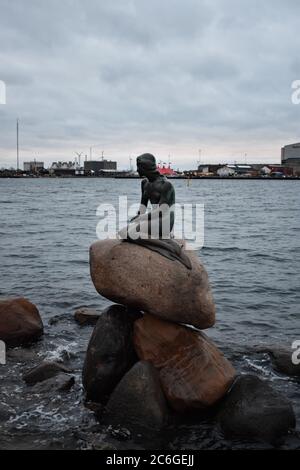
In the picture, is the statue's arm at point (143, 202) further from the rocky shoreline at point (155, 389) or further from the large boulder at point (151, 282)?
the rocky shoreline at point (155, 389)

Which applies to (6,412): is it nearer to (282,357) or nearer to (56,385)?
(56,385)

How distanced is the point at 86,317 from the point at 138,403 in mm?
6069

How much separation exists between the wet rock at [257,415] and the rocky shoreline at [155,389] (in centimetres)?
2

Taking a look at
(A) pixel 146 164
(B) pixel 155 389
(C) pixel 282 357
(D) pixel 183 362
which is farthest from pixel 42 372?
(C) pixel 282 357

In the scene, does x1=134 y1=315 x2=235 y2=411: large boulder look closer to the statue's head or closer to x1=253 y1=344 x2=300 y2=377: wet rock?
x1=253 y1=344 x2=300 y2=377: wet rock

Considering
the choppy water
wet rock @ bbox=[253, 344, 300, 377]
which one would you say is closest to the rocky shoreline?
the choppy water

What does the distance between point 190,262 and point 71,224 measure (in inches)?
1401

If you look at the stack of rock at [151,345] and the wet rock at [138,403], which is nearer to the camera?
the wet rock at [138,403]

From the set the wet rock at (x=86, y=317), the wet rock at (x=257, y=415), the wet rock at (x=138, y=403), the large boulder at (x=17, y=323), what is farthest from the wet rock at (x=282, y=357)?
the large boulder at (x=17, y=323)

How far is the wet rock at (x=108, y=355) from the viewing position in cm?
1053

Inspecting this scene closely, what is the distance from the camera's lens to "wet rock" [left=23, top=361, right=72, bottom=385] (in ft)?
37.2

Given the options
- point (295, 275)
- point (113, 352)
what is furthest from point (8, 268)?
point (113, 352)

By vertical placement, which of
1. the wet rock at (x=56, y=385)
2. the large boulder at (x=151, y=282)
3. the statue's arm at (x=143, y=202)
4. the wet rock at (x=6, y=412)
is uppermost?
the statue's arm at (x=143, y=202)
